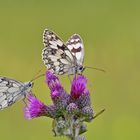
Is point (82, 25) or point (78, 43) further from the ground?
point (82, 25)

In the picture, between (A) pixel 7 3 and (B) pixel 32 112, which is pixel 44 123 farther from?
(A) pixel 7 3

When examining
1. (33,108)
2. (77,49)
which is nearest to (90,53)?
(77,49)

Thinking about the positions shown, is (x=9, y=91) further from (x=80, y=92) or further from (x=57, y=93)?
(x=80, y=92)

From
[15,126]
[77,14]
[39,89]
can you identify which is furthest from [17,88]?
[77,14]

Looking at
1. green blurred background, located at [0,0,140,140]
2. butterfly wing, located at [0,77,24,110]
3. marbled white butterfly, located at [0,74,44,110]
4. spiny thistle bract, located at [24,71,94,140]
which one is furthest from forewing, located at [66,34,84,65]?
green blurred background, located at [0,0,140,140]

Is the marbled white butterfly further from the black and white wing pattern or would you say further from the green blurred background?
the green blurred background
